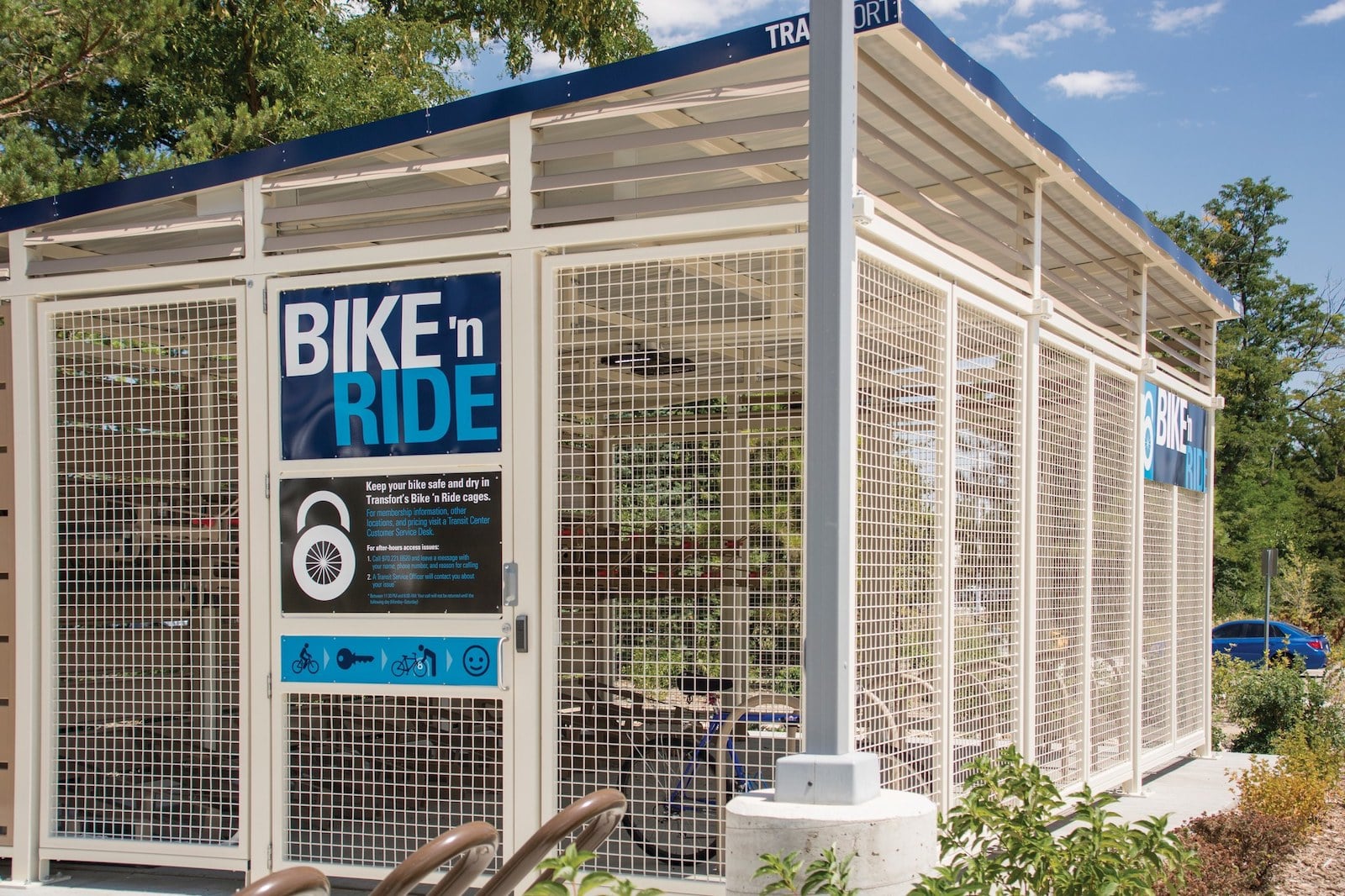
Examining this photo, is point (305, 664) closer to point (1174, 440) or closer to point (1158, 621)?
point (1158, 621)

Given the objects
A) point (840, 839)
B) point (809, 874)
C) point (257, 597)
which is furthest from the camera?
point (257, 597)

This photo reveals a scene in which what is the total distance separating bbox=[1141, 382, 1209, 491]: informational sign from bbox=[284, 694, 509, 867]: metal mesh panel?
609 centimetres

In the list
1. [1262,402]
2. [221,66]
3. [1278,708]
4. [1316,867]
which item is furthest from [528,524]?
[1262,402]

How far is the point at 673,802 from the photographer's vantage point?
6.34 meters

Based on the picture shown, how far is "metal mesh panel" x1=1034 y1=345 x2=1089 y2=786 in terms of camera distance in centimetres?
831

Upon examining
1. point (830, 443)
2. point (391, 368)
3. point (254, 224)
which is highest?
point (254, 224)

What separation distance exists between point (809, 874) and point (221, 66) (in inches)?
799

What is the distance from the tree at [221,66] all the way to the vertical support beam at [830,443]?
14.1 metres

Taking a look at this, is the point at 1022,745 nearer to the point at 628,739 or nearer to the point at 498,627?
the point at 628,739

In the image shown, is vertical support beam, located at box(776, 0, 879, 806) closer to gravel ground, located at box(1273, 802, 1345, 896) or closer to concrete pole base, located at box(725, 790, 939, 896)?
concrete pole base, located at box(725, 790, 939, 896)

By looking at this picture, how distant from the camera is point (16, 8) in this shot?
1545 cm

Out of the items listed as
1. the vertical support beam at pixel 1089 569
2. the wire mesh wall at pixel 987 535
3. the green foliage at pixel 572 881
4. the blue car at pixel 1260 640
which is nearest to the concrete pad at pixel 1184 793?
the vertical support beam at pixel 1089 569

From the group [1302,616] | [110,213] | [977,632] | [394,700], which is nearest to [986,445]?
[977,632]

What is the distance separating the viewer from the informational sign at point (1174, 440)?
1072cm
